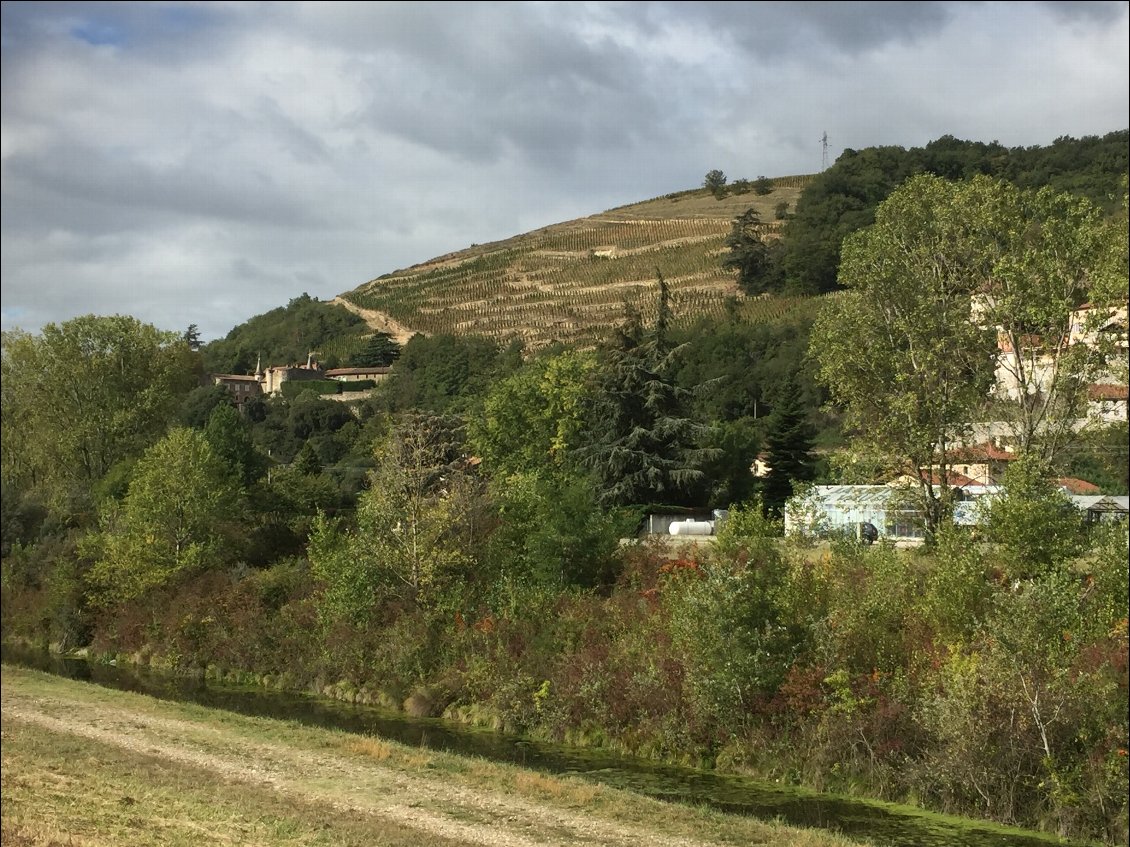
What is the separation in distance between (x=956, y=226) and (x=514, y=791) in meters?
18.7

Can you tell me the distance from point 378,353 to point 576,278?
25.1 metres

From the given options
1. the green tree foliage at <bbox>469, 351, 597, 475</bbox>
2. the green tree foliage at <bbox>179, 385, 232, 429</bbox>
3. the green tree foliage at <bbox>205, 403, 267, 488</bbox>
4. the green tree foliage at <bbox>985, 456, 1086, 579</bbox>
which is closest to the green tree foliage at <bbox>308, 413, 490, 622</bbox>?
the green tree foliage at <bbox>469, 351, 597, 475</bbox>

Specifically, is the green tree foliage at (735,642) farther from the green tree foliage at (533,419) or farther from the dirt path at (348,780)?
the green tree foliage at (533,419)

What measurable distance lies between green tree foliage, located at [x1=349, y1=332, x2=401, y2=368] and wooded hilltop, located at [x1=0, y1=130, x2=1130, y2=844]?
161 ft

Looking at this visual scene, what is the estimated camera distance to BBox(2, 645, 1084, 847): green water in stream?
18.0 metres

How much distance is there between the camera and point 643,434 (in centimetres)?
4331

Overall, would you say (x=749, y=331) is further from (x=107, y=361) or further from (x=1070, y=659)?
(x=1070, y=659)

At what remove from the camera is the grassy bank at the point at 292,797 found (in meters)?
15.2

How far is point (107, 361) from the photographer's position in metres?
60.8

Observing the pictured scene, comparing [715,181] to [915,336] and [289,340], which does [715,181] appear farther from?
[915,336]

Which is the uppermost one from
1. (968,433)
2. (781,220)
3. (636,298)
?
(781,220)

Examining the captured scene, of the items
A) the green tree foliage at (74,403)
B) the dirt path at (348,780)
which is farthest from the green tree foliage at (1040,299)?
the green tree foliage at (74,403)

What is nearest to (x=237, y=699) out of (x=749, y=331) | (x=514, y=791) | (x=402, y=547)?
(x=402, y=547)

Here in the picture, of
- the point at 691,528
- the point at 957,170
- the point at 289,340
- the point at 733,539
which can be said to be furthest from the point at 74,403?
the point at 289,340
